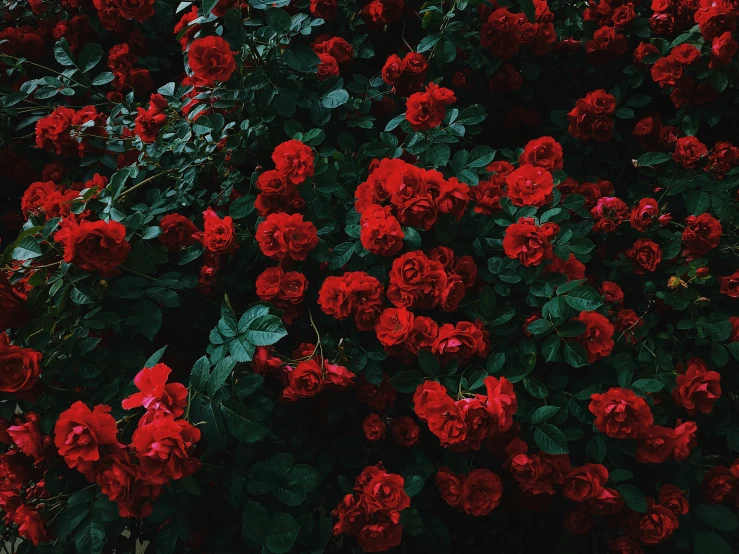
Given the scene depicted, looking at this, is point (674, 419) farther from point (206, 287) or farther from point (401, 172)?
point (206, 287)

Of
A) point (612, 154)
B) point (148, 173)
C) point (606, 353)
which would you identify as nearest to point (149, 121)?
point (148, 173)

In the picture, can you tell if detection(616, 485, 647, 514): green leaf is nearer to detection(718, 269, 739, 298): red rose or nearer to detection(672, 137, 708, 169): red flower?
detection(718, 269, 739, 298): red rose

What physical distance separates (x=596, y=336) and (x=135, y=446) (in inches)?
38.9

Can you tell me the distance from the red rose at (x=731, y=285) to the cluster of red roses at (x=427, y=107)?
2.99 ft

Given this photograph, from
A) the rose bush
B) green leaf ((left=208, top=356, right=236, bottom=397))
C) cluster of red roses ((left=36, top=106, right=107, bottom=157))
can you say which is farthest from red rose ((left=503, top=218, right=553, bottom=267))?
cluster of red roses ((left=36, top=106, right=107, bottom=157))

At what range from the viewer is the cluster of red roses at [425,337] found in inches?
50.7

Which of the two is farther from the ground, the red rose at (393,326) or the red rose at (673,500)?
the red rose at (393,326)

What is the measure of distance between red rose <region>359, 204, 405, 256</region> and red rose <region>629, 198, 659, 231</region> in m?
0.82

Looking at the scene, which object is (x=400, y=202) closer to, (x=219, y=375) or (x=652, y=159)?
(x=219, y=375)

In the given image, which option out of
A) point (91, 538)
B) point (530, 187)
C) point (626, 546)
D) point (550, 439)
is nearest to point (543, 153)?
point (530, 187)

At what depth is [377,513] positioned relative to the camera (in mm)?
1219

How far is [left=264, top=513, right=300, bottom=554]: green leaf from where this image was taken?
3.63 ft

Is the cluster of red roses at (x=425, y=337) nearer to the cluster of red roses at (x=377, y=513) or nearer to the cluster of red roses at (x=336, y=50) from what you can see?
the cluster of red roses at (x=377, y=513)

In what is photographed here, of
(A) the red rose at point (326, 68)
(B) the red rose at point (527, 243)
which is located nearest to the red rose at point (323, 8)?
(A) the red rose at point (326, 68)
